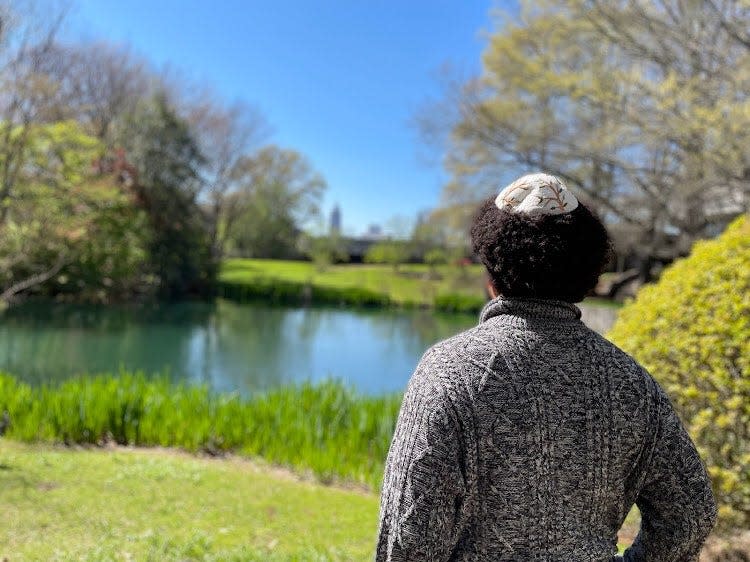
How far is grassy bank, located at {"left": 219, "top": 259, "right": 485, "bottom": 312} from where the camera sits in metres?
24.1

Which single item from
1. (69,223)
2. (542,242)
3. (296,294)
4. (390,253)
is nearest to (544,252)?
(542,242)

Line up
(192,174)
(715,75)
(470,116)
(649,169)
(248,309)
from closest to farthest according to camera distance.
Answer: (715,75) < (649,169) < (470,116) < (192,174) < (248,309)

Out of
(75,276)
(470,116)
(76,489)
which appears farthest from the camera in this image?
(75,276)

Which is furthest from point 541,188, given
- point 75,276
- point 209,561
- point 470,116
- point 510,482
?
point 75,276

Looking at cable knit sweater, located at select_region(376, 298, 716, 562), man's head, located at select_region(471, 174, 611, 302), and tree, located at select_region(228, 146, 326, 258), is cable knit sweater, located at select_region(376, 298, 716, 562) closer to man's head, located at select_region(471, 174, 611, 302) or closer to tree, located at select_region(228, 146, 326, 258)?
man's head, located at select_region(471, 174, 611, 302)

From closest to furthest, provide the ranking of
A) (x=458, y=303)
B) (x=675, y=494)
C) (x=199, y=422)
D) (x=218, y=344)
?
(x=675, y=494) < (x=199, y=422) < (x=218, y=344) < (x=458, y=303)

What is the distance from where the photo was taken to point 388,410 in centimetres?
510

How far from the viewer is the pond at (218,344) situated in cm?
986

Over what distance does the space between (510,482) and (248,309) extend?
21.0m

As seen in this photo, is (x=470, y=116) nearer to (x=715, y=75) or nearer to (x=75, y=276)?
(x=715, y=75)

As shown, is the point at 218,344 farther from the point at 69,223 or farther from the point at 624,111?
the point at 624,111

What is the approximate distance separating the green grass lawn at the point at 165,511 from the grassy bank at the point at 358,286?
1920cm

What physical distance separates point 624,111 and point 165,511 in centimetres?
689

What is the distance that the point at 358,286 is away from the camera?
89.9ft
